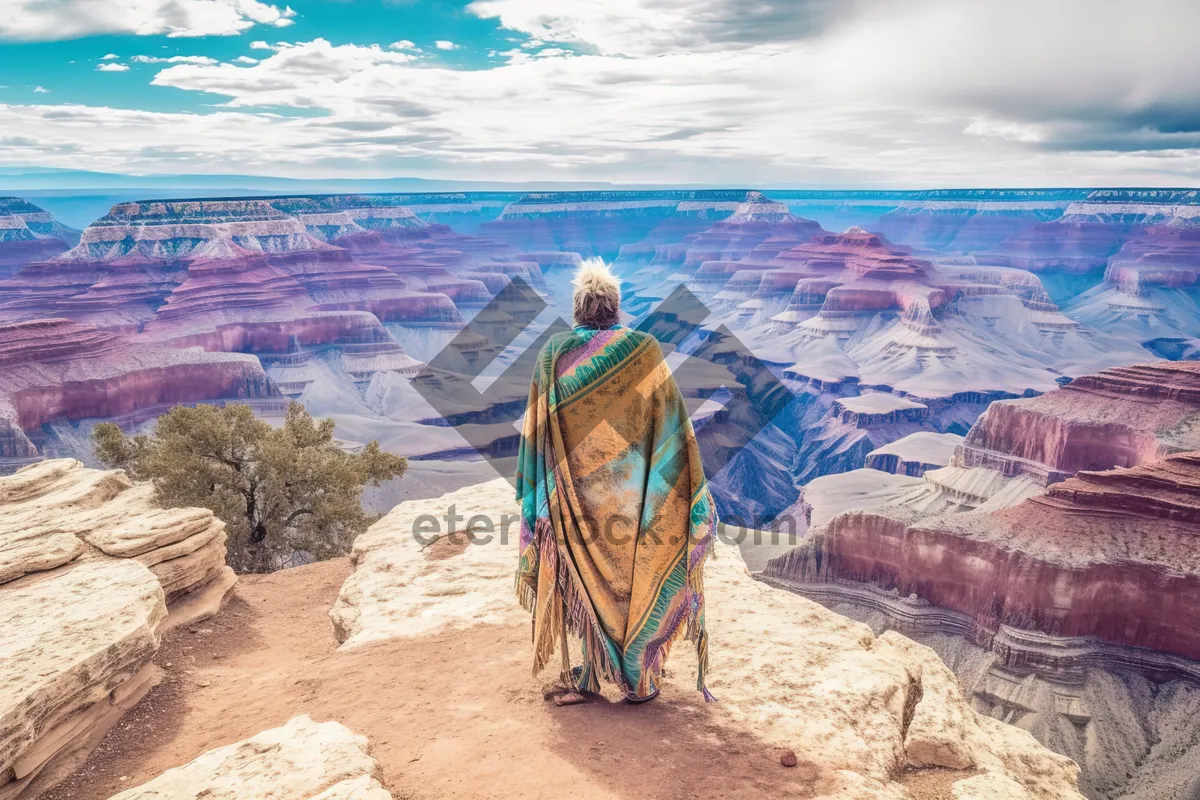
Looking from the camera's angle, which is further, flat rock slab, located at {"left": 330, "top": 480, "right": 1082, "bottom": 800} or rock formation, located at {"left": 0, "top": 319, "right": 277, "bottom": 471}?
rock formation, located at {"left": 0, "top": 319, "right": 277, "bottom": 471}

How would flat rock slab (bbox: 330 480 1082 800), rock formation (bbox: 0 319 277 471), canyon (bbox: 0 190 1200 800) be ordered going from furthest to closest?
rock formation (bbox: 0 319 277 471)
canyon (bbox: 0 190 1200 800)
flat rock slab (bbox: 330 480 1082 800)

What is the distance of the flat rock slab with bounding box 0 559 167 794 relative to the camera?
3936mm

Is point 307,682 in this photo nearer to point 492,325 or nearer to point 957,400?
point 957,400

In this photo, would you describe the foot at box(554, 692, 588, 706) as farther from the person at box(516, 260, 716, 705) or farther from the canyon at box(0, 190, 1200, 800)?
the canyon at box(0, 190, 1200, 800)

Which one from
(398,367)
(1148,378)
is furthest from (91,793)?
(398,367)

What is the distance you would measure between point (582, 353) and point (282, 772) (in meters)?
2.38

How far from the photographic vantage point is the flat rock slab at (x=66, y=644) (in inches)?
155

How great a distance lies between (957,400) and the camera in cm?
5241

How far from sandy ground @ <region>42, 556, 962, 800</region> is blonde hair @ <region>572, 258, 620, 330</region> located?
2.12 metres

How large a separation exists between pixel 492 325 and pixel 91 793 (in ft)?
220

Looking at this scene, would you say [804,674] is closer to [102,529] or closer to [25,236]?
[102,529]

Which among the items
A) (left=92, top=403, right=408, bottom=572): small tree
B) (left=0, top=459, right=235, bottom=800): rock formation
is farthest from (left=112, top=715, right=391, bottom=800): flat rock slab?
(left=92, top=403, right=408, bottom=572): small tree

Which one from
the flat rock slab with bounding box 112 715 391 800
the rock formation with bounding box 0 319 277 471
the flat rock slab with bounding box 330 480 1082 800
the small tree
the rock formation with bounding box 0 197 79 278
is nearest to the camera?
the flat rock slab with bounding box 112 715 391 800

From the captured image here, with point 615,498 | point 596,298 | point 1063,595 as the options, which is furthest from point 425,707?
point 1063,595
